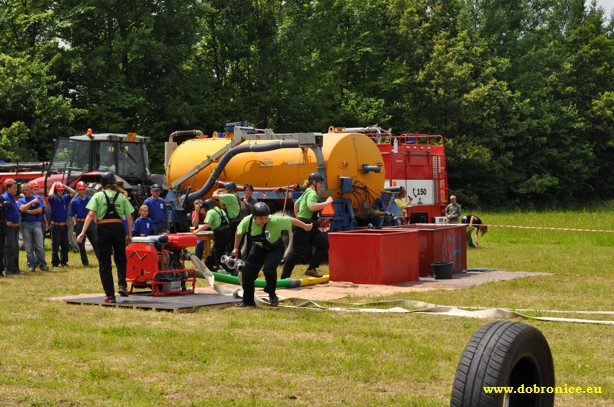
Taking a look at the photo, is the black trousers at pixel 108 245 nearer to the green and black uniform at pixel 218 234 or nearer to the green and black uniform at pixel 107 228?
the green and black uniform at pixel 107 228

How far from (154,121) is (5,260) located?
78.0ft

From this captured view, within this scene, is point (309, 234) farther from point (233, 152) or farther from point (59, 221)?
point (59, 221)

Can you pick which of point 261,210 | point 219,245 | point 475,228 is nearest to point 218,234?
point 219,245

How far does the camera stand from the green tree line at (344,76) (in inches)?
1571

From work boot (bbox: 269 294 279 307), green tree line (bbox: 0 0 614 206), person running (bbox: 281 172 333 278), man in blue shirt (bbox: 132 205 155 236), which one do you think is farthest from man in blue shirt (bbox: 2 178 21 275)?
green tree line (bbox: 0 0 614 206)

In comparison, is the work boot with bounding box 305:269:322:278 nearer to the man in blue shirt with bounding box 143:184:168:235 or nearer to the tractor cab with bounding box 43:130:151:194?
the man in blue shirt with bounding box 143:184:168:235

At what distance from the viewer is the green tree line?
131 feet

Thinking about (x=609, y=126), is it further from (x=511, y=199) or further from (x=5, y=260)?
(x=5, y=260)

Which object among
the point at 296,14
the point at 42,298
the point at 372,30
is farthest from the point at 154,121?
the point at 42,298

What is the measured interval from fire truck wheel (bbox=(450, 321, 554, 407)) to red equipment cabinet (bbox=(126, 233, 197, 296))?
9.37 metres

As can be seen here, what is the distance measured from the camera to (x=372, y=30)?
55188mm

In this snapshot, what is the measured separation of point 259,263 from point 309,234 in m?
3.63

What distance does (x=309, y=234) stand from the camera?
1742cm

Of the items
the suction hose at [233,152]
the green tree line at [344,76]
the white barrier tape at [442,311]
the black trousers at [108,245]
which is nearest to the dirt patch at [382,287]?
the white barrier tape at [442,311]
